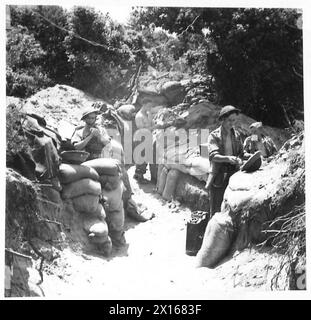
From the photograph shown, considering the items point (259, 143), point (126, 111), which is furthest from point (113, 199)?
point (126, 111)

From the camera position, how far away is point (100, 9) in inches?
528

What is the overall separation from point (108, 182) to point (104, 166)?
0.78ft

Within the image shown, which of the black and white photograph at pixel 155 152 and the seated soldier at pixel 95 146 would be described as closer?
the black and white photograph at pixel 155 152

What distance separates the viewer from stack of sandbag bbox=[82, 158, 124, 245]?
11516 millimetres

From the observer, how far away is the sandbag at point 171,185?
1298 centimetres

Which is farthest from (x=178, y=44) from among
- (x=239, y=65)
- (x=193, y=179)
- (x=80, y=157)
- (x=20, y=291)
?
(x=20, y=291)

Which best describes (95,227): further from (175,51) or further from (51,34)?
(51,34)

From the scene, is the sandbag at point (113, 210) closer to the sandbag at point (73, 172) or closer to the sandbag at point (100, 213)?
Answer: the sandbag at point (100, 213)

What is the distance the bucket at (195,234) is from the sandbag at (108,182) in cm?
118

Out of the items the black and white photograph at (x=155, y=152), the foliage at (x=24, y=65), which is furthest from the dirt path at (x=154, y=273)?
the foliage at (x=24, y=65)

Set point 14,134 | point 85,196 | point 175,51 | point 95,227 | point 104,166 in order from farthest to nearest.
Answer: point 175,51 → point 104,166 → point 85,196 → point 95,227 → point 14,134

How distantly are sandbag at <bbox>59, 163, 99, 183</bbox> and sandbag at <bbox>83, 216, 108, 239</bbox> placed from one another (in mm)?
555

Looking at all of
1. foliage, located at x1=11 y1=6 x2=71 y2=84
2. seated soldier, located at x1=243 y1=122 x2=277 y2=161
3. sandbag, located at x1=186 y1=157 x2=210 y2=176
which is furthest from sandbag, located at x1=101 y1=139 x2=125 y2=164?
foliage, located at x1=11 y1=6 x2=71 y2=84

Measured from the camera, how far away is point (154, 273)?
10.8 metres
